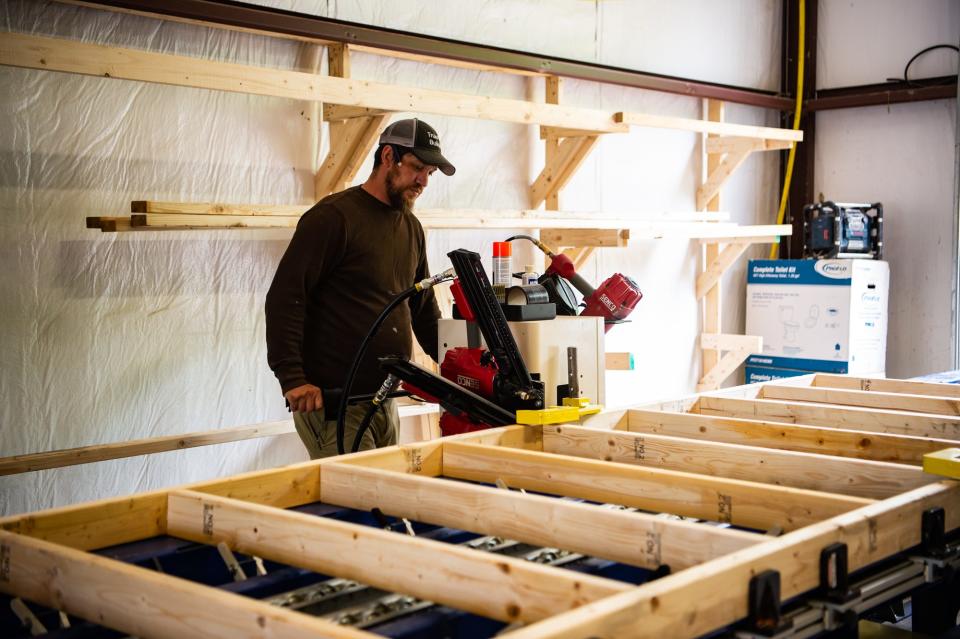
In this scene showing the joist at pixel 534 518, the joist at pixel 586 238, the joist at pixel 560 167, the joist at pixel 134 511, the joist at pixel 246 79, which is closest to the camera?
the joist at pixel 534 518

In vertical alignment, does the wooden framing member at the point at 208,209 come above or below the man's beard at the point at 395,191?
below

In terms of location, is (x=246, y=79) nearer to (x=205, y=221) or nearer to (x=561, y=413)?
(x=205, y=221)

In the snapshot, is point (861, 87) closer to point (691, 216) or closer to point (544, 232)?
point (691, 216)

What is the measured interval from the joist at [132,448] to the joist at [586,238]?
1.54 m

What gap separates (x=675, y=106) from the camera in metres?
5.86

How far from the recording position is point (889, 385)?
3.30 metres

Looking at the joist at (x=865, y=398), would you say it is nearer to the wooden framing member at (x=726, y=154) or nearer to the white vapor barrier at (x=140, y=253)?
the white vapor barrier at (x=140, y=253)

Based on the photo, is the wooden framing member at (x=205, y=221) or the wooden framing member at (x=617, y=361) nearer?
the wooden framing member at (x=205, y=221)

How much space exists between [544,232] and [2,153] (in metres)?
2.34

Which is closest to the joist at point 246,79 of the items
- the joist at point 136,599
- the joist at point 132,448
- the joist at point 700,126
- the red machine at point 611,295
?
the joist at point 700,126

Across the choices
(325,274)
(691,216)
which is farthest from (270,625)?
(691,216)

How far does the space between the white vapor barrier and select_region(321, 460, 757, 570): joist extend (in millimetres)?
1790

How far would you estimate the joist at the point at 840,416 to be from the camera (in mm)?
2527

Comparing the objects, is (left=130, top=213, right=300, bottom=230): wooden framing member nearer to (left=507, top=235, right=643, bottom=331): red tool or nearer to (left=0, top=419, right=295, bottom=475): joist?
(left=0, top=419, right=295, bottom=475): joist
